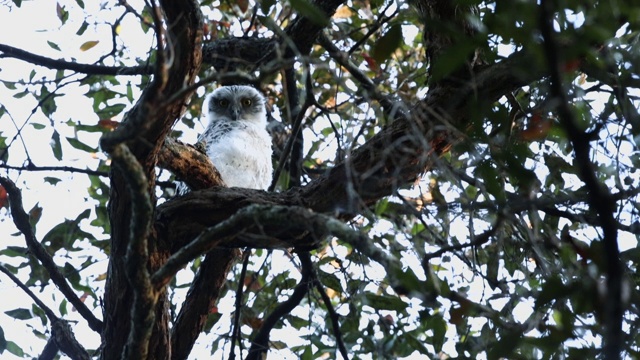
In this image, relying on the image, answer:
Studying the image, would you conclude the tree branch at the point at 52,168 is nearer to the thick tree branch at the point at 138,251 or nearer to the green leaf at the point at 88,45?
the green leaf at the point at 88,45

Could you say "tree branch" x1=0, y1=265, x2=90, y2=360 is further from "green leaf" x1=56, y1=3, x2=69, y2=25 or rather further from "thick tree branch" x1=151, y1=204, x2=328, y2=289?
"green leaf" x1=56, y1=3, x2=69, y2=25

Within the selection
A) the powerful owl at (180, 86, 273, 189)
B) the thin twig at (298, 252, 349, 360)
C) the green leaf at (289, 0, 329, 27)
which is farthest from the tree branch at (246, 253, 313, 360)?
the green leaf at (289, 0, 329, 27)

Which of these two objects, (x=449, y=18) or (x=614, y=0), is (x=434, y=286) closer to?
(x=614, y=0)

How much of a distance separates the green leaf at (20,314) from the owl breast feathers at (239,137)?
1355 mm

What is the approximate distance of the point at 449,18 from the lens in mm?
3223

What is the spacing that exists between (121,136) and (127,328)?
4.78 ft

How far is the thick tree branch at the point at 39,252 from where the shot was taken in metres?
3.64

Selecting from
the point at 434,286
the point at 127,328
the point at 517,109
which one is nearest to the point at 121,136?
the point at 434,286

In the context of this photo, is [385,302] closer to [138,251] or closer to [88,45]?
[138,251]

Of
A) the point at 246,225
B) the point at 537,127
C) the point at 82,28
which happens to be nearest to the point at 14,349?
the point at 82,28

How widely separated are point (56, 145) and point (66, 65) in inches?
19.2

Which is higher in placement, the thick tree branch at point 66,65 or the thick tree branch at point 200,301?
the thick tree branch at point 66,65

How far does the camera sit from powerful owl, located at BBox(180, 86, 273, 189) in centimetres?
506

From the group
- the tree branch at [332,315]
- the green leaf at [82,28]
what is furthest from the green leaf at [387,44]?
the green leaf at [82,28]
